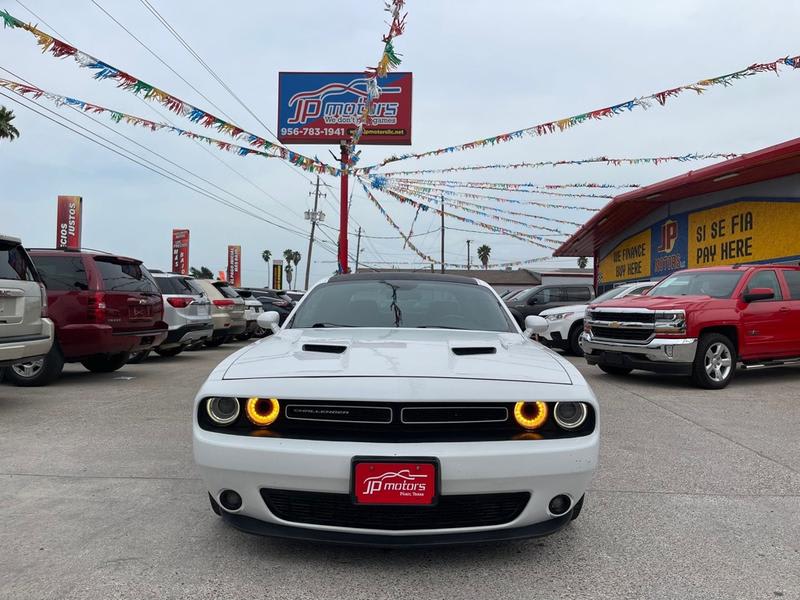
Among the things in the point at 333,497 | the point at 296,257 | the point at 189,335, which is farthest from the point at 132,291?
the point at 296,257

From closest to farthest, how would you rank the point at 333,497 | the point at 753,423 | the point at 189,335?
the point at 333,497, the point at 753,423, the point at 189,335

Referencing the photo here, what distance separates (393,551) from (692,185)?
49.4 feet

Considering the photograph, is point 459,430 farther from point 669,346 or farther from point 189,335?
point 189,335

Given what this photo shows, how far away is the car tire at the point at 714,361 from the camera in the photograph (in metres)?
8.36

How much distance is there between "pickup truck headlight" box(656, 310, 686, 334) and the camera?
27.2 ft

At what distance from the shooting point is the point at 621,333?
894 centimetres

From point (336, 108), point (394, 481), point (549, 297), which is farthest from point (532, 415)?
point (336, 108)

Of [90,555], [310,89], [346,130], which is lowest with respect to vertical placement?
[90,555]

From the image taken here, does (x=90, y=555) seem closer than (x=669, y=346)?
Yes

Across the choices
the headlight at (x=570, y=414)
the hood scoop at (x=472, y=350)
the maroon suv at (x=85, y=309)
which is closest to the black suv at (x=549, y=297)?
the maroon suv at (x=85, y=309)

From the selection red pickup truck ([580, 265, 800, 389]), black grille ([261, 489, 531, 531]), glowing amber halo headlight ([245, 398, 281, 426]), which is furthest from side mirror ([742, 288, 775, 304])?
glowing amber halo headlight ([245, 398, 281, 426])

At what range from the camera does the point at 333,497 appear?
2605 millimetres

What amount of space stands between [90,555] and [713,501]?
135 inches

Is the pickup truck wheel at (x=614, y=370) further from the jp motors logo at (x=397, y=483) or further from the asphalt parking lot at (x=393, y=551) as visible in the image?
the jp motors logo at (x=397, y=483)
